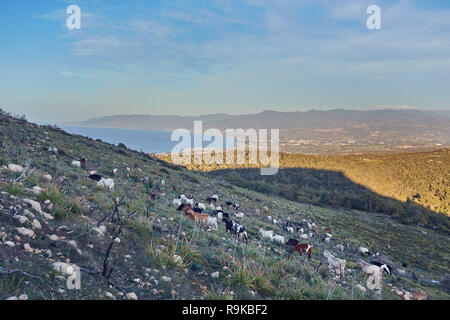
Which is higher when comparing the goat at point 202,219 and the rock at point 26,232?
the rock at point 26,232

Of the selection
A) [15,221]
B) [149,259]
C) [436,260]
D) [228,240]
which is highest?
[15,221]

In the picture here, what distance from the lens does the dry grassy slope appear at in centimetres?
Result: 3557

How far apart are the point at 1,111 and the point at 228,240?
65.3ft

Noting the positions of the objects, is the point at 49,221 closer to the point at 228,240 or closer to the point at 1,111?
the point at 228,240

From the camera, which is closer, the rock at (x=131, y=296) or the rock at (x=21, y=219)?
the rock at (x=131, y=296)

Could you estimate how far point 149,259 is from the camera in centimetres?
375

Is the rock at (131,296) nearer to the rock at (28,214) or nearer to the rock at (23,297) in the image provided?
the rock at (23,297)

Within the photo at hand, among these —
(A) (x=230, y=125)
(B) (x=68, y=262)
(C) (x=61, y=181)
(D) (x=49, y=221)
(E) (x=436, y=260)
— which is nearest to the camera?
(B) (x=68, y=262)

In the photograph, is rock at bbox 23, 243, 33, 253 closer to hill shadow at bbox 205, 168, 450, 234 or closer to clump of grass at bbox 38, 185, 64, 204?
clump of grass at bbox 38, 185, 64, 204

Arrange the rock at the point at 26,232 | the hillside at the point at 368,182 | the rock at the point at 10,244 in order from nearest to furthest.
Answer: the rock at the point at 10,244, the rock at the point at 26,232, the hillside at the point at 368,182

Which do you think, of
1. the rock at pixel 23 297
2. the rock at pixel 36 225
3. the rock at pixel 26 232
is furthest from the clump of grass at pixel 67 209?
the rock at pixel 23 297

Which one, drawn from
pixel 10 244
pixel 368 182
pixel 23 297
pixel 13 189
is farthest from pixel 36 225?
pixel 368 182

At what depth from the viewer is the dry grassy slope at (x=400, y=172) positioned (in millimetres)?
35566
